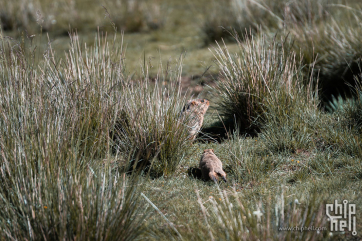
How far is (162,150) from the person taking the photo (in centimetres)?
394

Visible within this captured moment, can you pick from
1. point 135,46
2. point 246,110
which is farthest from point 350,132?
point 135,46

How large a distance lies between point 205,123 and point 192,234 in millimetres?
2610

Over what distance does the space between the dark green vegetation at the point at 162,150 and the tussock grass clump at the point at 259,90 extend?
0.02 metres

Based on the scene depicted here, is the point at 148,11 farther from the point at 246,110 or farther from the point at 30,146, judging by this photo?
the point at 30,146

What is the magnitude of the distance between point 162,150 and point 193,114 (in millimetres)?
763

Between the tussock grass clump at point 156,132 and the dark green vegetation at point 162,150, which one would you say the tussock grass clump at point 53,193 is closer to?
the dark green vegetation at point 162,150

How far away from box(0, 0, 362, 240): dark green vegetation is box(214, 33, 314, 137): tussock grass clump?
16 mm

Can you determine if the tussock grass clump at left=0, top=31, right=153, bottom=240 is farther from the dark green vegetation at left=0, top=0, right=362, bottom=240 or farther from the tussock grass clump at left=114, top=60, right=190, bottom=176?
the tussock grass clump at left=114, top=60, right=190, bottom=176

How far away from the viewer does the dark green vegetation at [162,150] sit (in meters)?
2.62

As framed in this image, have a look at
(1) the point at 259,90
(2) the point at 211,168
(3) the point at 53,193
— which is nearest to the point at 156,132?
(2) the point at 211,168

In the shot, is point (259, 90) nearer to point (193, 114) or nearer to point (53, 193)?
point (193, 114)

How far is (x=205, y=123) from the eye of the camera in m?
5.22

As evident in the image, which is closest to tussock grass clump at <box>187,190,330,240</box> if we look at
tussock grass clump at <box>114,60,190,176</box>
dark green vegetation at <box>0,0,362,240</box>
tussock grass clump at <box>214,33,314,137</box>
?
dark green vegetation at <box>0,0,362,240</box>

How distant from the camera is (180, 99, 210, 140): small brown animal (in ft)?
14.1
